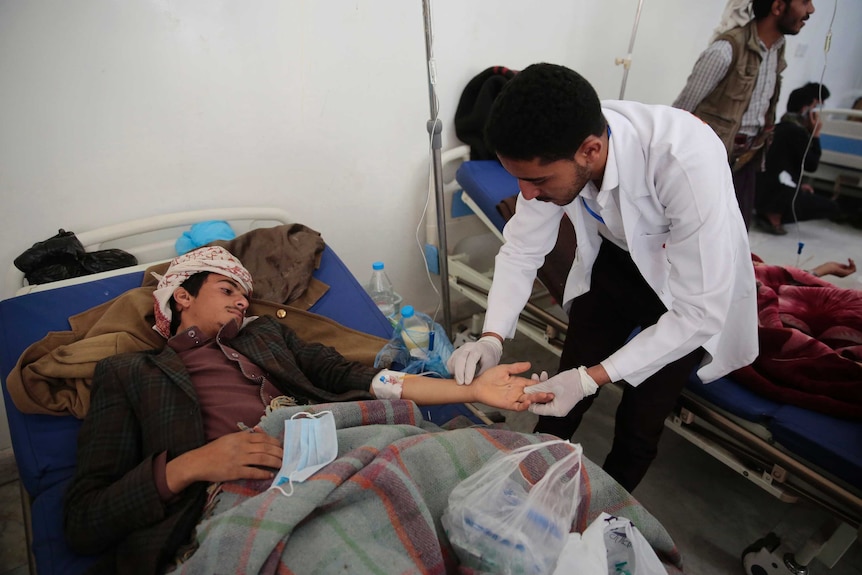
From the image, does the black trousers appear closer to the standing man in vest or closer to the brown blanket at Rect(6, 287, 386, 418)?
the brown blanket at Rect(6, 287, 386, 418)

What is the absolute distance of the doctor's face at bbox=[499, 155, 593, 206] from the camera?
103 centimetres

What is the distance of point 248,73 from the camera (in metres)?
1.86

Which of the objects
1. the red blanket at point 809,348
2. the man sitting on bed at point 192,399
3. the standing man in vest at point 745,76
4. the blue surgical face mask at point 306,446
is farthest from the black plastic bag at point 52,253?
the standing man in vest at point 745,76

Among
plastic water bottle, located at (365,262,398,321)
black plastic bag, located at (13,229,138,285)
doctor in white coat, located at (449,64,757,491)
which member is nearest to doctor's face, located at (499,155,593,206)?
doctor in white coat, located at (449,64,757,491)

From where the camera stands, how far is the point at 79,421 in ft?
4.31

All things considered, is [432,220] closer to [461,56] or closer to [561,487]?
[461,56]

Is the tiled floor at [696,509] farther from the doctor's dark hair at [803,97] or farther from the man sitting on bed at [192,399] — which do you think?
the doctor's dark hair at [803,97]

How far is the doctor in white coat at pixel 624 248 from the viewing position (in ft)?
3.25

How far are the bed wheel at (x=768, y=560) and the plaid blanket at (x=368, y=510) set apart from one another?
715 millimetres

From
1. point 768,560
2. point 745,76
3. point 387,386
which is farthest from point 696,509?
point 745,76

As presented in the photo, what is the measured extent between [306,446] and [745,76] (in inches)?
104

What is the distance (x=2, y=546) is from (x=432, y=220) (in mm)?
2030

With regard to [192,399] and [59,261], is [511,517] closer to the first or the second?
[192,399]

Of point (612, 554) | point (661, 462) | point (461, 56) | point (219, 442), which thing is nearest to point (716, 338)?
point (612, 554)
